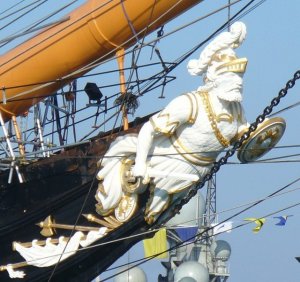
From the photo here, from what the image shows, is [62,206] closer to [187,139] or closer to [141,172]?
[141,172]

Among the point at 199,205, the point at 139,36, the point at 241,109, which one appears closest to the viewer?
the point at 241,109

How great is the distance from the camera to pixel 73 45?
41.0 ft

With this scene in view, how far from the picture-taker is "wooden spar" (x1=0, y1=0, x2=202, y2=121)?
12.2 metres

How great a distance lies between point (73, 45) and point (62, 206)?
141 centimetres

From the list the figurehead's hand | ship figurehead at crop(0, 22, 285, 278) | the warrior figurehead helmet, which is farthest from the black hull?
the warrior figurehead helmet

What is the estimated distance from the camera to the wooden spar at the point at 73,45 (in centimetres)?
1223

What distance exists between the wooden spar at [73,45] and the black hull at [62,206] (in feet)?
2.52

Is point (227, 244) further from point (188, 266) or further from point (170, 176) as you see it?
point (170, 176)

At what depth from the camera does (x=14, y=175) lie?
488 inches

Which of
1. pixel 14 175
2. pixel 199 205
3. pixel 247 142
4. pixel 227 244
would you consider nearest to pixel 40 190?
pixel 14 175

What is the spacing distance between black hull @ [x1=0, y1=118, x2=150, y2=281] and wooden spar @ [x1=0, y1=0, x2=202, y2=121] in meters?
0.77

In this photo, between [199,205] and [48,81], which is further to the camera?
[199,205]

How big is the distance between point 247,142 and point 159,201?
870 millimetres

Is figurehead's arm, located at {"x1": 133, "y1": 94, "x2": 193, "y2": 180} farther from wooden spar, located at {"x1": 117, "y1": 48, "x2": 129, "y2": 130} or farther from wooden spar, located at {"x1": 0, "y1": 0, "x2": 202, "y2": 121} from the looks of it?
wooden spar, located at {"x1": 0, "y1": 0, "x2": 202, "y2": 121}
